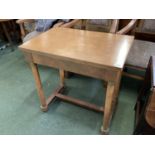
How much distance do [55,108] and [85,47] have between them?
2.58 ft

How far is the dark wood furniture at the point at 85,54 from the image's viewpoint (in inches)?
34.2

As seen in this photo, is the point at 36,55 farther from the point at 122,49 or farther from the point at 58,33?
the point at 122,49

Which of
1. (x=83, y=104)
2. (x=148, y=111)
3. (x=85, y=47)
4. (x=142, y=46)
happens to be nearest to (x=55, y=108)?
(x=83, y=104)

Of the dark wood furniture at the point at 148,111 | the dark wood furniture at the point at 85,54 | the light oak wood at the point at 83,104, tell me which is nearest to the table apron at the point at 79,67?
the dark wood furniture at the point at 85,54

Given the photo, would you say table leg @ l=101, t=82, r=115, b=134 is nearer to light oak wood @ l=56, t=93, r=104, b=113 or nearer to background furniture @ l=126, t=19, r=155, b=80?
light oak wood @ l=56, t=93, r=104, b=113

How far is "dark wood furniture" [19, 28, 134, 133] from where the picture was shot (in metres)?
0.87

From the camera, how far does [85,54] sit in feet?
3.07

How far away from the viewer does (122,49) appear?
0.99 metres

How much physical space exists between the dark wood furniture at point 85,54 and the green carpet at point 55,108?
232 millimetres

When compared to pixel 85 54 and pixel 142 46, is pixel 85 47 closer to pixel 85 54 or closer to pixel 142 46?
pixel 85 54

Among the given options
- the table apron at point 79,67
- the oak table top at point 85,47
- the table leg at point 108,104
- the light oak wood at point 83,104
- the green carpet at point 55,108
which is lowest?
the green carpet at point 55,108

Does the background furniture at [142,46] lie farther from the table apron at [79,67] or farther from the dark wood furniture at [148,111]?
the table apron at [79,67]
